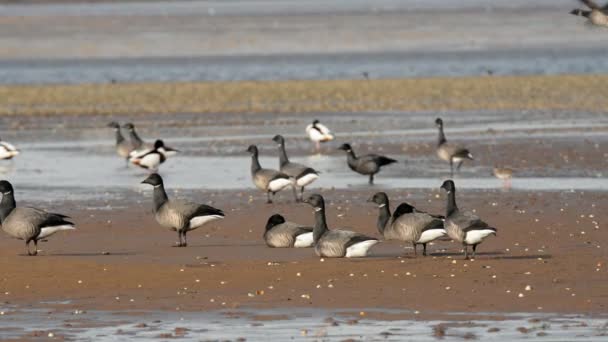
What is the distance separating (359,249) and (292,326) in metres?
3.95

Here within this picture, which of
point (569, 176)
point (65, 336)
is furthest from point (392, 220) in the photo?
point (569, 176)

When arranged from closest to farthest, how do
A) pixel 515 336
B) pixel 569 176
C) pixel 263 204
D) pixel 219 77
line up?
pixel 515 336
pixel 263 204
pixel 569 176
pixel 219 77

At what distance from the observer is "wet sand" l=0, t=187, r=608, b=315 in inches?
524

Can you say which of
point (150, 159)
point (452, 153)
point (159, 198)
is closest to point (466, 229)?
point (159, 198)

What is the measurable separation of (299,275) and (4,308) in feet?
10.7

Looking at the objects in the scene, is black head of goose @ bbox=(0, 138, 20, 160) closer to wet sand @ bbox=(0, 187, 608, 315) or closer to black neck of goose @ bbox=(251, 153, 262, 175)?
black neck of goose @ bbox=(251, 153, 262, 175)

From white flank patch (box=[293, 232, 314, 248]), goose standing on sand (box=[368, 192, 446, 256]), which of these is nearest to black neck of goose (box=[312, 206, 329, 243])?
white flank patch (box=[293, 232, 314, 248])

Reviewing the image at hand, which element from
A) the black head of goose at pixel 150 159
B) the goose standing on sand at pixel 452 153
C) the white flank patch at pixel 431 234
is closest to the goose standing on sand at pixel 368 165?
the goose standing on sand at pixel 452 153

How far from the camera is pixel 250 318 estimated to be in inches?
491

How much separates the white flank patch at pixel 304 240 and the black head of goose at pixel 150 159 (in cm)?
999

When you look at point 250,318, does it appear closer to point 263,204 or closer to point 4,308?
point 4,308

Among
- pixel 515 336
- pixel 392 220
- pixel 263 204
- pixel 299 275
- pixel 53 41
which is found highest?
pixel 53 41

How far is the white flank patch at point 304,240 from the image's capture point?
56.0 feet

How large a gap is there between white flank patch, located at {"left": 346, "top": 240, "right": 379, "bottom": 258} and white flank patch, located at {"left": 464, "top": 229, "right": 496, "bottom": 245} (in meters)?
1.13
